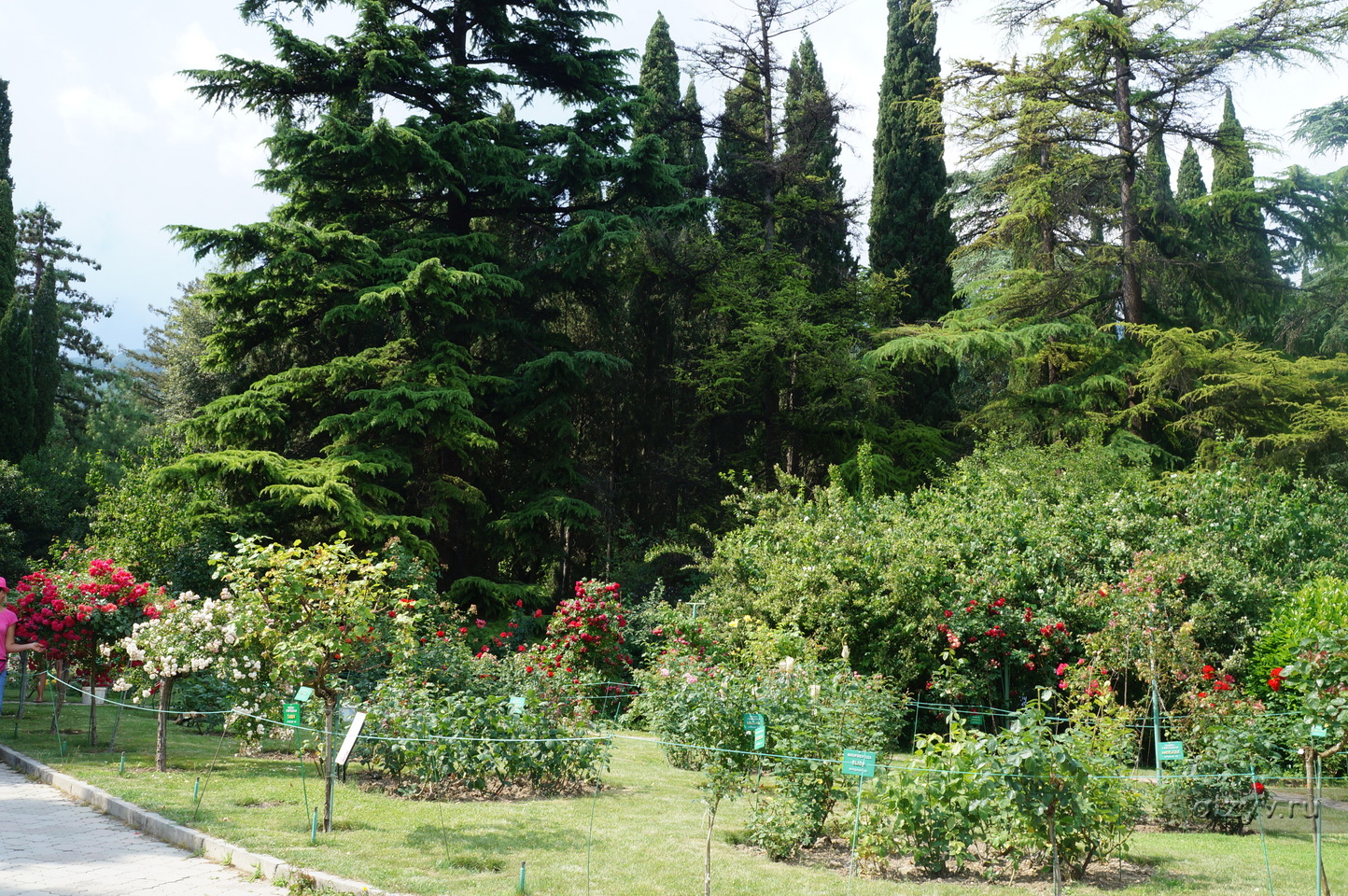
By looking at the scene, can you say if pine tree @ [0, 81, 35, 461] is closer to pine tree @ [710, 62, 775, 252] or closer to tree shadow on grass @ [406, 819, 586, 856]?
pine tree @ [710, 62, 775, 252]

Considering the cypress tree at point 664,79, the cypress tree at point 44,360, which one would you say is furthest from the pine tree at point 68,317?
the cypress tree at point 664,79

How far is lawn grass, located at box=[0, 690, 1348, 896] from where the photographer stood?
223 inches

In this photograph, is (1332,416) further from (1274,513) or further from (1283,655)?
(1283,655)

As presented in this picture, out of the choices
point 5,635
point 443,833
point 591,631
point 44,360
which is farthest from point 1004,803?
point 44,360

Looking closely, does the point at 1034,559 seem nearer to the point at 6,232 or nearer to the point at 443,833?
the point at 443,833

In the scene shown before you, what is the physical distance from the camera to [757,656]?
10.3 meters

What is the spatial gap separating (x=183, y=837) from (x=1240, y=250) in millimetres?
21103

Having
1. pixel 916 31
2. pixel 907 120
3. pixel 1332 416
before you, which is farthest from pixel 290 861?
pixel 916 31

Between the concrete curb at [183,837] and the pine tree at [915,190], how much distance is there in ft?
61.4

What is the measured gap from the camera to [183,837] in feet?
21.2

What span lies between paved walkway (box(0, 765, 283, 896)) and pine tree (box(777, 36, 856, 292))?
1798 centimetres

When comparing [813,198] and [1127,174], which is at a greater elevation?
[813,198]

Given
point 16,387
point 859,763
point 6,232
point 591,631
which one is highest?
point 6,232

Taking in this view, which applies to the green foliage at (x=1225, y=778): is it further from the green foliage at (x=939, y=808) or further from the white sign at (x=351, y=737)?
the white sign at (x=351, y=737)
